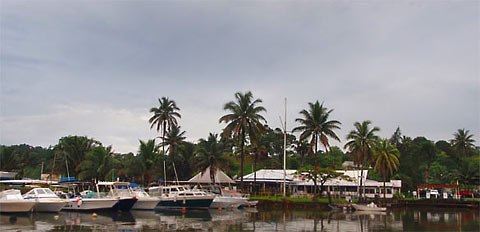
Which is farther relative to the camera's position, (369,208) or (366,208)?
(366,208)

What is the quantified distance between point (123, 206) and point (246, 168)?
4357 cm

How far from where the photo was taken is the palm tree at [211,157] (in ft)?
180

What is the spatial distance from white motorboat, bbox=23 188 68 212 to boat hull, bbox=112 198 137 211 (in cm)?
507

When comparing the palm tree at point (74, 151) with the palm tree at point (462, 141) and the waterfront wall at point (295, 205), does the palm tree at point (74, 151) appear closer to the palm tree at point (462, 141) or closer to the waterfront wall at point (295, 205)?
Result: the waterfront wall at point (295, 205)

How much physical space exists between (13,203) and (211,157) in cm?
2694

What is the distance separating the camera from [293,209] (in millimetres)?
45219

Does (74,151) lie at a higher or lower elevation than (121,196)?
higher

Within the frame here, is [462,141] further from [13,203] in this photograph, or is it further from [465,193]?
[13,203]

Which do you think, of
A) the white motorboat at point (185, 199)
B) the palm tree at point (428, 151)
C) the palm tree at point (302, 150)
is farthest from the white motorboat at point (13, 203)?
the palm tree at point (428, 151)

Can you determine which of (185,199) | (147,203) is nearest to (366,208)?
(185,199)

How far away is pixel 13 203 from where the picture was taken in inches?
1237

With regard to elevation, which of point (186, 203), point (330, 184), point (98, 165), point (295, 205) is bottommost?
point (295, 205)

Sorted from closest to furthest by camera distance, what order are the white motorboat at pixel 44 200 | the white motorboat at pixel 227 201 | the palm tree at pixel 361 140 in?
the white motorboat at pixel 44 200, the white motorboat at pixel 227 201, the palm tree at pixel 361 140

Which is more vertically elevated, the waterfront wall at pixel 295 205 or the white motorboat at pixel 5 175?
the white motorboat at pixel 5 175
